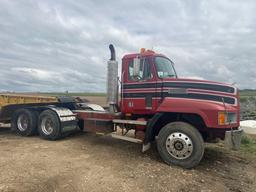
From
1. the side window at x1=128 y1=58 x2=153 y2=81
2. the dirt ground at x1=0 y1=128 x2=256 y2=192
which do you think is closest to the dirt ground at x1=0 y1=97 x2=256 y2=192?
the dirt ground at x1=0 y1=128 x2=256 y2=192

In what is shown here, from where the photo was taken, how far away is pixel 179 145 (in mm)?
6242

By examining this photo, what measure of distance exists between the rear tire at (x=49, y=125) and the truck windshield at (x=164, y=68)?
13.4ft

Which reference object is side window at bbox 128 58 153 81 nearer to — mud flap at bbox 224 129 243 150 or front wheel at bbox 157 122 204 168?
front wheel at bbox 157 122 204 168

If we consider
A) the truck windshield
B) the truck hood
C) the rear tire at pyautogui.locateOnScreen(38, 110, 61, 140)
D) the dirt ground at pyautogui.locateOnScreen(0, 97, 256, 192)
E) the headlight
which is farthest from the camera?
the rear tire at pyautogui.locateOnScreen(38, 110, 61, 140)

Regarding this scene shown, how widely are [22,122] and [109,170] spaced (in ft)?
18.7

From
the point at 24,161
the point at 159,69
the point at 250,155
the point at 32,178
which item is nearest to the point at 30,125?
the point at 24,161

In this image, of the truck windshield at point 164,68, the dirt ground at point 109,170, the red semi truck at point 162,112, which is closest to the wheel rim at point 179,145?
the red semi truck at point 162,112

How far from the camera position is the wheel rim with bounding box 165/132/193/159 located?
20.1 feet

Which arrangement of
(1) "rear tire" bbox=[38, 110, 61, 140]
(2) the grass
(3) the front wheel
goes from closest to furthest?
(3) the front wheel
(2) the grass
(1) "rear tire" bbox=[38, 110, 61, 140]

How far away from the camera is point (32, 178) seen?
520 centimetres

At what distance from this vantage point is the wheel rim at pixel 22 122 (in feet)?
32.3

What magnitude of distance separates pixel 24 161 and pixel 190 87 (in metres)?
4.65

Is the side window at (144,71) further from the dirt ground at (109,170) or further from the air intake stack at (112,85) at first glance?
the dirt ground at (109,170)

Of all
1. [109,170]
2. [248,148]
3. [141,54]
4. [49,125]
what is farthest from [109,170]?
[248,148]
